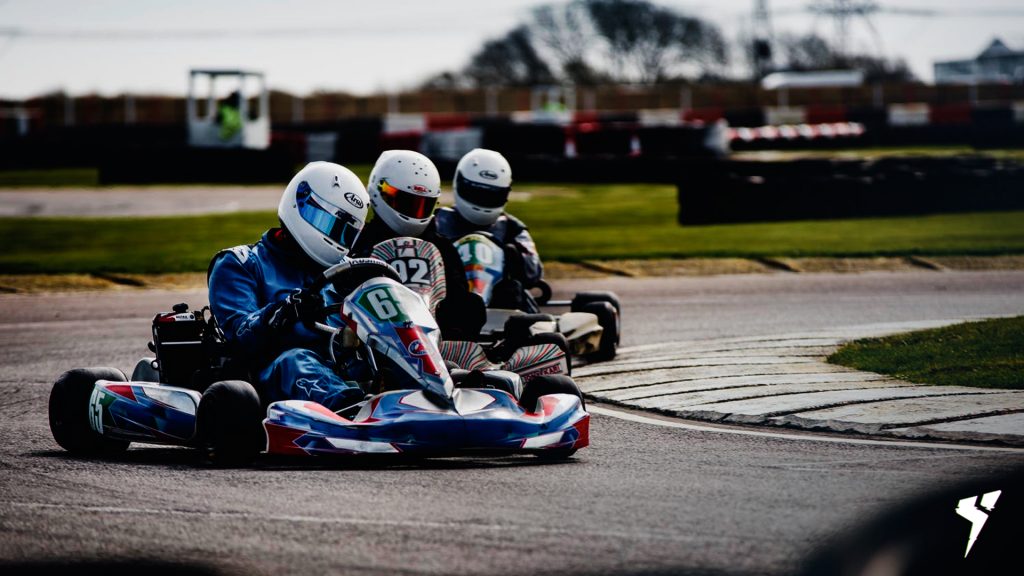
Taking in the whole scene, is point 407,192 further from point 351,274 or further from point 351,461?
point 351,461

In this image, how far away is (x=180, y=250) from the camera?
16.8 m

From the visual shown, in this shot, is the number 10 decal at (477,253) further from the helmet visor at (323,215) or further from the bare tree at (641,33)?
the bare tree at (641,33)

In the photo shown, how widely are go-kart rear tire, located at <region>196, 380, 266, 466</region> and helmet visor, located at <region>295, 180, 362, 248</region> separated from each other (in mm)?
886

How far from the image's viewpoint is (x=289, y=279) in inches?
258

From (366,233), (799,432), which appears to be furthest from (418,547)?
(366,233)

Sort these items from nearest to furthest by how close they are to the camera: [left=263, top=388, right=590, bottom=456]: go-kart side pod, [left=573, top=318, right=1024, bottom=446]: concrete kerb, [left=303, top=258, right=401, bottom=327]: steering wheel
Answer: [left=263, top=388, right=590, bottom=456]: go-kart side pod
[left=303, top=258, right=401, bottom=327]: steering wheel
[left=573, top=318, right=1024, bottom=446]: concrete kerb

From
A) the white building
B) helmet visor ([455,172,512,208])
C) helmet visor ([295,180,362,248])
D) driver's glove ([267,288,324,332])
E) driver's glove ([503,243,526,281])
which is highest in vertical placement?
the white building

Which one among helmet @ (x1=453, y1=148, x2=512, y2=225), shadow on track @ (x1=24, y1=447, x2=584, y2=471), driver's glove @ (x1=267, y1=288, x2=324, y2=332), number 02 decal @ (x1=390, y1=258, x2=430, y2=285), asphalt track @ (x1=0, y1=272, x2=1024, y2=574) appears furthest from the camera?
helmet @ (x1=453, y1=148, x2=512, y2=225)

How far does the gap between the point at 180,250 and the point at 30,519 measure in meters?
12.3

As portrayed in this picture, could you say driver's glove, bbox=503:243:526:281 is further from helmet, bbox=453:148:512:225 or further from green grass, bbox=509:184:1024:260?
green grass, bbox=509:184:1024:260

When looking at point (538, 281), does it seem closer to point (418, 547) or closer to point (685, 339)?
point (685, 339)

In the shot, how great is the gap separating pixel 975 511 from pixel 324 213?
14.0 ft

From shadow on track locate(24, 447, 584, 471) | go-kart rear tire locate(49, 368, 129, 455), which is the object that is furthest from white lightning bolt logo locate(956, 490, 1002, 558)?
go-kart rear tire locate(49, 368, 129, 455)

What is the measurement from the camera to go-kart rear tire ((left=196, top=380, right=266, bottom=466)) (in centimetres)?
567
